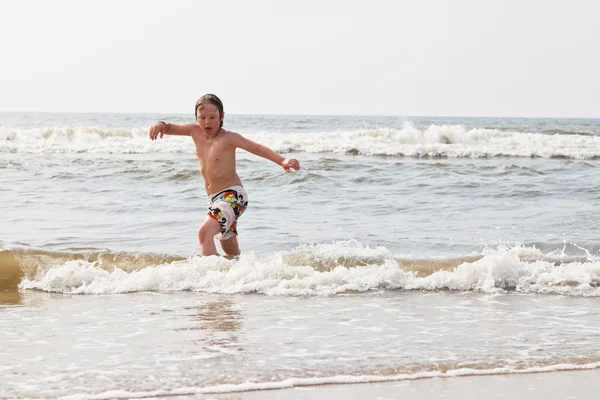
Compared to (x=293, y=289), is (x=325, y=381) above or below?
above

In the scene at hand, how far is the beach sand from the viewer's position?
11.4 ft

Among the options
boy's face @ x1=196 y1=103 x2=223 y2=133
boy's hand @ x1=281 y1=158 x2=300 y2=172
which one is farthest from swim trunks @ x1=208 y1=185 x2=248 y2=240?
boy's hand @ x1=281 y1=158 x2=300 y2=172

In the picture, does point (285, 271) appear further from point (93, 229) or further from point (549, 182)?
point (549, 182)

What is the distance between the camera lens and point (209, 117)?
620 cm

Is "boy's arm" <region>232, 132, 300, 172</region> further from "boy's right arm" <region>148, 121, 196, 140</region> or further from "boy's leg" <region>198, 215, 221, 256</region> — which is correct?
"boy's leg" <region>198, 215, 221, 256</region>

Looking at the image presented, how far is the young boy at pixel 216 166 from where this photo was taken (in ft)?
20.2

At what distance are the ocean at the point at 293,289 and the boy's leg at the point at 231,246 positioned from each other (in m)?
0.10

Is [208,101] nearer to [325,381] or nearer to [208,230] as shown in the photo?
[208,230]

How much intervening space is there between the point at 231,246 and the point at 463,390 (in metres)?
3.36

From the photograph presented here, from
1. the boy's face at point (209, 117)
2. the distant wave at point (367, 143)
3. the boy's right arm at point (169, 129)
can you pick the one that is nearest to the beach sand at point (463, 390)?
the boy's right arm at point (169, 129)

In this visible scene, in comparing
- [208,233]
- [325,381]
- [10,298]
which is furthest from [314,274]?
[325,381]

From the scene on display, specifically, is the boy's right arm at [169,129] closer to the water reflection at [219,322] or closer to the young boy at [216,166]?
the young boy at [216,166]

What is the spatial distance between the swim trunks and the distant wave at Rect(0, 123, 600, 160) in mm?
15567

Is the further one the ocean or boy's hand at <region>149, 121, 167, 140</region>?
boy's hand at <region>149, 121, 167, 140</region>
